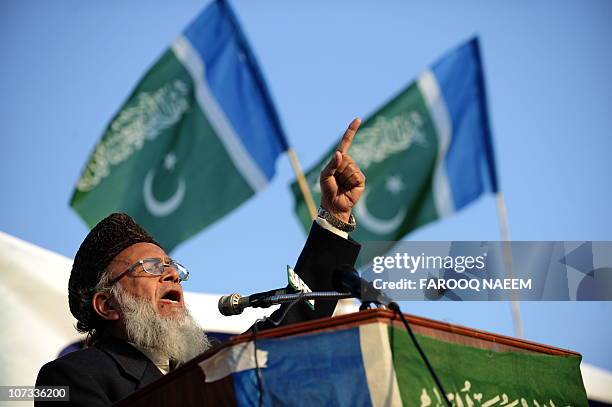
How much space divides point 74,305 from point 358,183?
1.32 m

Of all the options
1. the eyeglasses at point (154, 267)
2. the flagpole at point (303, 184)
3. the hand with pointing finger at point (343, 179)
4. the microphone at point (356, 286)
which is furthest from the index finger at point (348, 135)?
the flagpole at point (303, 184)

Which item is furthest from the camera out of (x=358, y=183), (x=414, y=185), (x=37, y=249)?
(x=414, y=185)

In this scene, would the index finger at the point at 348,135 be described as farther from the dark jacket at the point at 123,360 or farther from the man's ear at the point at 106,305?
the man's ear at the point at 106,305

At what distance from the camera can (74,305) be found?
4.54m

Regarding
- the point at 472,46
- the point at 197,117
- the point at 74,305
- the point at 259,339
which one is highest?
the point at 472,46

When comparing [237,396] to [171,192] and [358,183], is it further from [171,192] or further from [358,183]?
[171,192]

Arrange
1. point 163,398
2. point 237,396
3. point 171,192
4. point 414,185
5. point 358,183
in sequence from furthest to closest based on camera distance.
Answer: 1. point 414,185
2. point 171,192
3. point 358,183
4. point 163,398
5. point 237,396

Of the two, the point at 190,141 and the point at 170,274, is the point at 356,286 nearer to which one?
the point at 170,274

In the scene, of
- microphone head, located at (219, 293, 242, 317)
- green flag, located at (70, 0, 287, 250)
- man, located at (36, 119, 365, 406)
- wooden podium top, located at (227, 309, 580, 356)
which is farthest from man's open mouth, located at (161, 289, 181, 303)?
green flag, located at (70, 0, 287, 250)

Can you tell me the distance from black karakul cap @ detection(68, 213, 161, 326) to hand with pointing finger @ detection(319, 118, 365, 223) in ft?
2.80

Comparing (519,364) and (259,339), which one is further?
(519,364)

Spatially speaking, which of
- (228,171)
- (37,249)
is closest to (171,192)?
(228,171)

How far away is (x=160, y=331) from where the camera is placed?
4254mm

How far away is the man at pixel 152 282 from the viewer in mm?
4246
